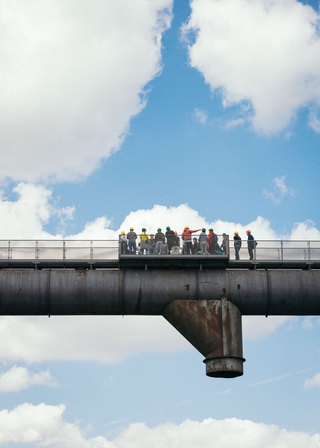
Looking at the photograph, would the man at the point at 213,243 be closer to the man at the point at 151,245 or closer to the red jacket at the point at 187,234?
the red jacket at the point at 187,234

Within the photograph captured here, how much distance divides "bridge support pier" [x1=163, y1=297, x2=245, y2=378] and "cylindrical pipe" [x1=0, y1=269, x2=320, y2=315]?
1.37 feet

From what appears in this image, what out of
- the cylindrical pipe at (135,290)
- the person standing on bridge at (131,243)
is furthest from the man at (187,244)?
the person standing on bridge at (131,243)

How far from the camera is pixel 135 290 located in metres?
35.6

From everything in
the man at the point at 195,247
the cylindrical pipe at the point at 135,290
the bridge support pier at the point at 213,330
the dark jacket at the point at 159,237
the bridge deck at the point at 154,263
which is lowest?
the bridge support pier at the point at 213,330

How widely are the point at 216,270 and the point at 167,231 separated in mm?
3030

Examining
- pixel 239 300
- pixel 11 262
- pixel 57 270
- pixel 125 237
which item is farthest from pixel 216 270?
pixel 11 262

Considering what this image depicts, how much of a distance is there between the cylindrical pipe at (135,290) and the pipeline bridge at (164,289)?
47 millimetres

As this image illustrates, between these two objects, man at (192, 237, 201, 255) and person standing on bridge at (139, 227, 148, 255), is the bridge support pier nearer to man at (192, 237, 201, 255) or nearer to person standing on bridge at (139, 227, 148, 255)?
man at (192, 237, 201, 255)

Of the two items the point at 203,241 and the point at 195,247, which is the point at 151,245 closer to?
the point at 195,247

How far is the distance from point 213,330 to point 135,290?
4090 mm

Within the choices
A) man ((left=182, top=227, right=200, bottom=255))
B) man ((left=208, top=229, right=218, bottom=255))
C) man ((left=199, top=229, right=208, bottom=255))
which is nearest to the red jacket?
man ((left=182, top=227, right=200, bottom=255))

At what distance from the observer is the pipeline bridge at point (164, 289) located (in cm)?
3534

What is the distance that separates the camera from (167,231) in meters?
36.7

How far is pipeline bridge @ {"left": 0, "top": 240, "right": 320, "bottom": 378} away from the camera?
35.3 metres
